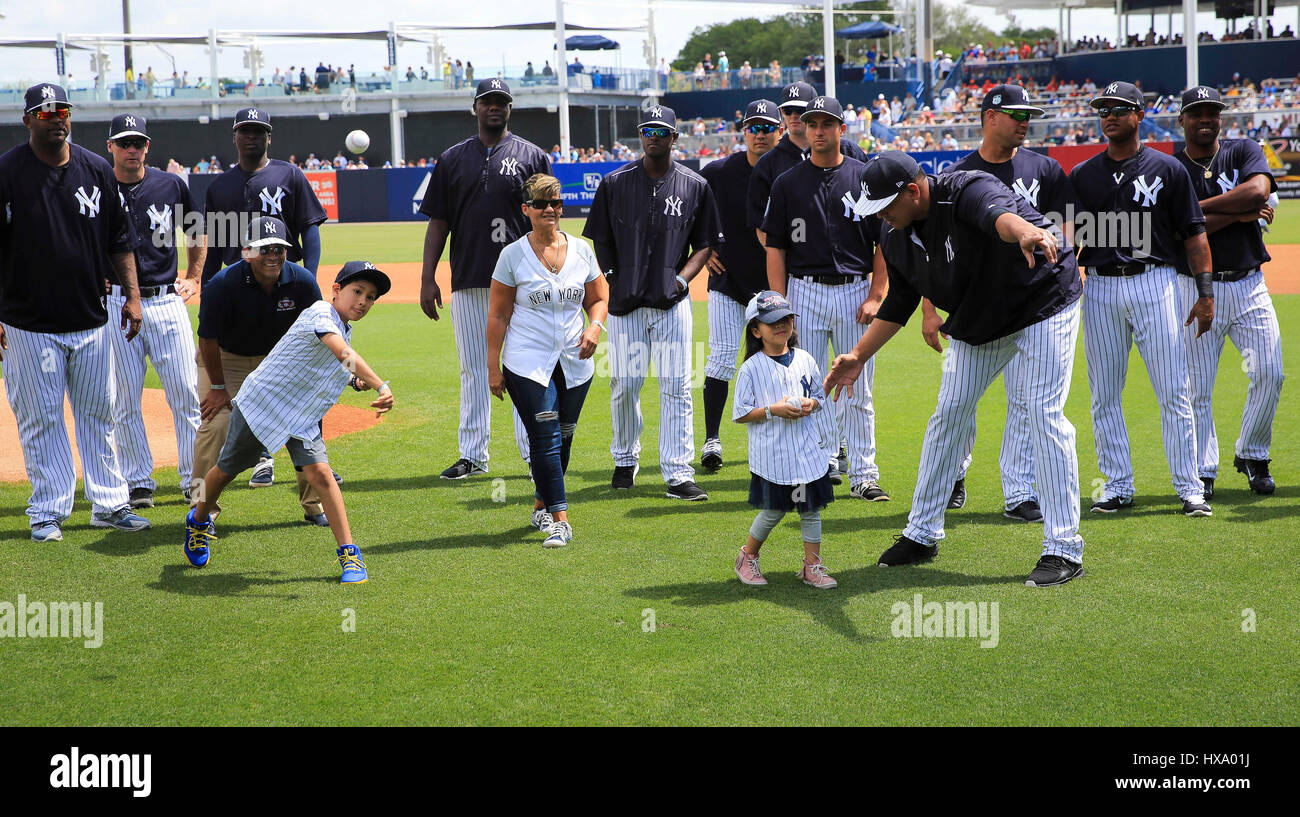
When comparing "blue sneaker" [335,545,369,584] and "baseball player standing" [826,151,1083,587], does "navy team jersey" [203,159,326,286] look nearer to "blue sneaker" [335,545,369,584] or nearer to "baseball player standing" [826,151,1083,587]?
"blue sneaker" [335,545,369,584]

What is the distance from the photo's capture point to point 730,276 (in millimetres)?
8711

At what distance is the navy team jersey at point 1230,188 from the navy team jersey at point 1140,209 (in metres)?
0.66

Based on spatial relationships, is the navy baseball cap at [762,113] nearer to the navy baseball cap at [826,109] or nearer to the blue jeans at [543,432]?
the navy baseball cap at [826,109]

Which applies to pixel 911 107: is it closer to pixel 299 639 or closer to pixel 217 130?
pixel 217 130

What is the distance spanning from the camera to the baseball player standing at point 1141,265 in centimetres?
689

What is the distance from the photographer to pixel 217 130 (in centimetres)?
6053

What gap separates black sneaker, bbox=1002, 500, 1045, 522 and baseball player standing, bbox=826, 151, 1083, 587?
1084mm

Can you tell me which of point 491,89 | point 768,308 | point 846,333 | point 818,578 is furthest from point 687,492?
point 491,89

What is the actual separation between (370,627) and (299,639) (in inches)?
12.3

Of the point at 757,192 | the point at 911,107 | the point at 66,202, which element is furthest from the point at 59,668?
the point at 911,107

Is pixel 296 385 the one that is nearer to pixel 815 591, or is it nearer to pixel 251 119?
pixel 251 119

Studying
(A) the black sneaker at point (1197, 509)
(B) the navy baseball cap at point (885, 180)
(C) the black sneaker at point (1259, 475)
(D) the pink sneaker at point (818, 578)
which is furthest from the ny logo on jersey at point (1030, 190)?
(D) the pink sneaker at point (818, 578)

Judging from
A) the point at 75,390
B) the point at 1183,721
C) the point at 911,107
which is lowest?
the point at 1183,721

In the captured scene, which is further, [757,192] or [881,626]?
[757,192]
